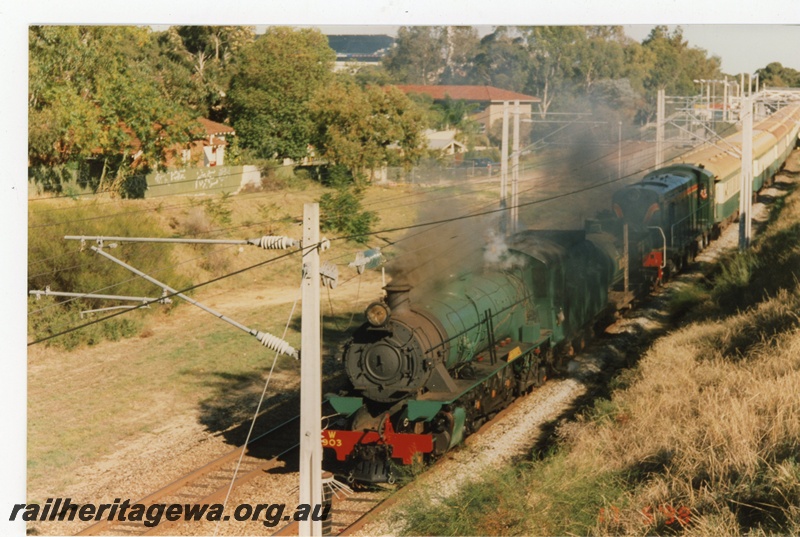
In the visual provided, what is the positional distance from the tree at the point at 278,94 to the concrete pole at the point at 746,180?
72.9 ft

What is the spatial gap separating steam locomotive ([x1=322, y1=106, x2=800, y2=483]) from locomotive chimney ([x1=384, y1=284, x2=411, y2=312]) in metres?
0.02

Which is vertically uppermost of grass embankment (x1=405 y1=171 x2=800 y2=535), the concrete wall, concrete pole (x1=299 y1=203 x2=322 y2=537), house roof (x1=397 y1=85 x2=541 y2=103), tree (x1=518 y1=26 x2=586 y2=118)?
tree (x1=518 y1=26 x2=586 y2=118)

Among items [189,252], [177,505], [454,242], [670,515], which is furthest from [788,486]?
[189,252]

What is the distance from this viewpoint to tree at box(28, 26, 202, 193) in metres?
32.1

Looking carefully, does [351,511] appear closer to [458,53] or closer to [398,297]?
[398,297]

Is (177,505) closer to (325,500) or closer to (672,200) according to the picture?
(325,500)

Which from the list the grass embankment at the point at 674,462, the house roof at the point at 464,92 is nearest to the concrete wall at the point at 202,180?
the house roof at the point at 464,92

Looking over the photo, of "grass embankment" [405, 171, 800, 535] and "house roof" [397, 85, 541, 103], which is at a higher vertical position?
"house roof" [397, 85, 541, 103]

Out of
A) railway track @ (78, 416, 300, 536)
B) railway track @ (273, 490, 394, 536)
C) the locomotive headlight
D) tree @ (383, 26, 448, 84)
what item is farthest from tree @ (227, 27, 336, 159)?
railway track @ (273, 490, 394, 536)

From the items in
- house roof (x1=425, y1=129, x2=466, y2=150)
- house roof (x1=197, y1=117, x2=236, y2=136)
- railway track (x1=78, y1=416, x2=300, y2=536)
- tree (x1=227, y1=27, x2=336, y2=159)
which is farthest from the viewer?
house roof (x1=425, y1=129, x2=466, y2=150)

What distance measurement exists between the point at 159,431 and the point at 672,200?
59.1ft

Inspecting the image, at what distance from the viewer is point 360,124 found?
4494 cm

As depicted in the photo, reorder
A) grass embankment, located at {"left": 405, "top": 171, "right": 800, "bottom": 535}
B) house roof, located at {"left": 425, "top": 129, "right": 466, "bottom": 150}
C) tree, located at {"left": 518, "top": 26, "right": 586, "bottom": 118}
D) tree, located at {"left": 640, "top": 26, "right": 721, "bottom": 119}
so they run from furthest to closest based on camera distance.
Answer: tree, located at {"left": 640, "top": 26, "right": 721, "bottom": 119}
tree, located at {"left": 518, "top": 26, "right": 586, "bottom": 118}
house roof, located at {"left": 425, "top": 129, "right": 466, "bottom": 150}
grass embankment, located at {"left": 405, "top": 171, "right": 800, "bottom": 535}

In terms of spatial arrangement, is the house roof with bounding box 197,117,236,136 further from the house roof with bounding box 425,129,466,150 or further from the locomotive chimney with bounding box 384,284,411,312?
the locomotive chimney with bounding box 384,284,411,312
